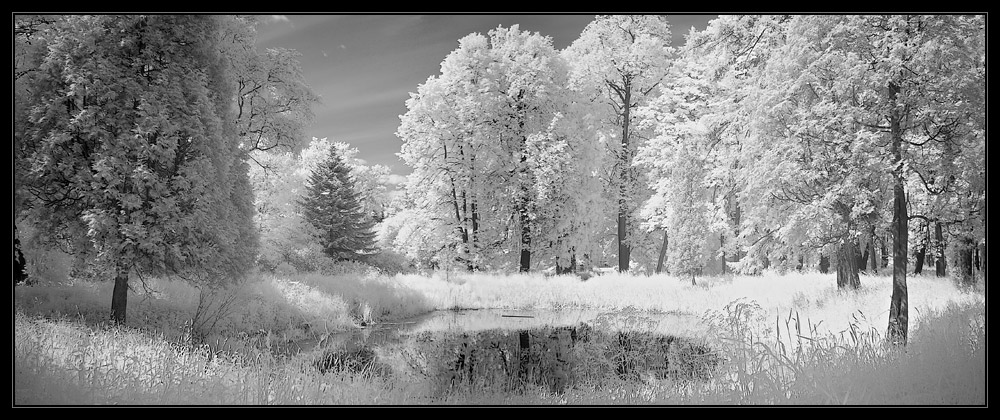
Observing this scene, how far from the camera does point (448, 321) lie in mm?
13570

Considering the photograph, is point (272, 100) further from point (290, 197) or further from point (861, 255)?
point (861, 255)

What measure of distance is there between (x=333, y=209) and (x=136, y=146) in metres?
15.9

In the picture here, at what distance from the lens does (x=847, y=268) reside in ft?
43.9

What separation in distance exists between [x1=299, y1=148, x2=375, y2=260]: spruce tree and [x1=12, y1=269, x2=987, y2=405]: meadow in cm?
688

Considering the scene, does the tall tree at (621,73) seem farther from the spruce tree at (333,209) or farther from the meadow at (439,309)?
the spruce tree at (333,209)

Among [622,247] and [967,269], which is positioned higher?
[622,247]

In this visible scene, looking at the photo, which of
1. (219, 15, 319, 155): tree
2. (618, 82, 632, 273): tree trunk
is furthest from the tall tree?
(219, 15, 319, 155): tree

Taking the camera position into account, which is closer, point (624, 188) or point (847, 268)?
point (847, 268)

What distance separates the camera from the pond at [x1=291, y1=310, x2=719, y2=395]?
7.99m

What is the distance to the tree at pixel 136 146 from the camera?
22.5 ft

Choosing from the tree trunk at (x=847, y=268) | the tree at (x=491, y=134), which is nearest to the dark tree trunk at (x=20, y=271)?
the tree at (x=491, y=134)

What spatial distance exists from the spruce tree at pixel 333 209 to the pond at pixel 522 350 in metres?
10.2

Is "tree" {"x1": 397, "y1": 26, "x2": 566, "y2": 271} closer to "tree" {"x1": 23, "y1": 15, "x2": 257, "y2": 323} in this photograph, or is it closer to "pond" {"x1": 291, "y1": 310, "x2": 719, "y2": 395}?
"pond" {"x1": 291, "y1": 310, "x2": 719, "y2": 395}

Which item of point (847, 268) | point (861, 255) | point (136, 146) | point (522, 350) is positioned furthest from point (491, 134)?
point (861, 255)
